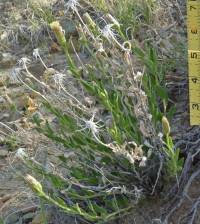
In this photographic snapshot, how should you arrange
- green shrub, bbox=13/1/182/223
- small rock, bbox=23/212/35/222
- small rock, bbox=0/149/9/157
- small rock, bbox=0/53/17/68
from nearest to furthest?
green shrub, bbox=13/1/182/223 → small rock, bbox=23/212/35/222 → small rock, bbox=0/149/9/157 → small rock, bbox=0/53/17/68

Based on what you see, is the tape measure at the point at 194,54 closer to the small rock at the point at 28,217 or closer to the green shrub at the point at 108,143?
the green shrub at the point at 108,143

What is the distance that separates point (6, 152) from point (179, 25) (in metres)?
1.17

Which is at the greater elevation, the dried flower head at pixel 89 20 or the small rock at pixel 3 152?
the dried flower head at pixel 89 20

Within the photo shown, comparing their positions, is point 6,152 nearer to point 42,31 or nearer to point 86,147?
point 86,147

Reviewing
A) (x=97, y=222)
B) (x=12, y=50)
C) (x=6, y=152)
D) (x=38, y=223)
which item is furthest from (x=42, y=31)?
(x=97, y=222)

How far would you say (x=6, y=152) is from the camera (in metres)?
2.96

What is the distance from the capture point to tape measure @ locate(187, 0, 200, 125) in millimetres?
1731

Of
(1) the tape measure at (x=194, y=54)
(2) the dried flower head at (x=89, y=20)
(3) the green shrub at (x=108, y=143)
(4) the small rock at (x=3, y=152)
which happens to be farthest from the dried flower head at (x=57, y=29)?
(4) the small rock at (x=3, y=152)

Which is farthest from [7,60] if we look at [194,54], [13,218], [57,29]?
[194,54]

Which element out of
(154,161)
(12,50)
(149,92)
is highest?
(149,92)

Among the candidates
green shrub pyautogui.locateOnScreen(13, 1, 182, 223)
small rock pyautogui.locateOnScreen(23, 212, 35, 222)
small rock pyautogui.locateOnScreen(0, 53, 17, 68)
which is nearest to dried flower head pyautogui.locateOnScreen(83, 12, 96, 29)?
green shrub pyautogui.locateOnScreen(13, 1, 182, 223)

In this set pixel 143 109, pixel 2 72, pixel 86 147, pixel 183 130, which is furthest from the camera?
pixel 2 72

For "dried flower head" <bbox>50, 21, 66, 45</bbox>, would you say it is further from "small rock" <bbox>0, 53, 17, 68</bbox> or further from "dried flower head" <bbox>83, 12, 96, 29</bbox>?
"small rock" <bbox>0, 53, 17, 68</bbox>

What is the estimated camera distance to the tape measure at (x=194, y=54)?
173 cm
